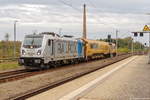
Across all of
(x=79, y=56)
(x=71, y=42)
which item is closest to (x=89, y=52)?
(x=79, y=56)

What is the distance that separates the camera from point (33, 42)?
78.1 ft

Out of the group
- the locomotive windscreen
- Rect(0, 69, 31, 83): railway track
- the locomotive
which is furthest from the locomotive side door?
Rect(0, 69, 31, 83): railway track

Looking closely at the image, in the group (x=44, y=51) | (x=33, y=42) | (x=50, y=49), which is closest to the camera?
(x=44, y=51)

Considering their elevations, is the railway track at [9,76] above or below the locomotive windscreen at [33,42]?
below

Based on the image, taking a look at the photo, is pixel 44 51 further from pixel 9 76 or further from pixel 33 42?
pixel 9 76

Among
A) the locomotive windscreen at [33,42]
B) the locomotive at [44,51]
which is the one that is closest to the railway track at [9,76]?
the locomotive at [44,51]

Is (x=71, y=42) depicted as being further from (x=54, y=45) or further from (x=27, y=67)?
(x=27, y=67)

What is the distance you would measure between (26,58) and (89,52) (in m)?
17.5

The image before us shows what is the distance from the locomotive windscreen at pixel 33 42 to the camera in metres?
23.5

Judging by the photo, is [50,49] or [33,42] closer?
[33,42]

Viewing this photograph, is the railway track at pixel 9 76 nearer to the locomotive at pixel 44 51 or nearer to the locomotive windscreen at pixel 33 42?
the locomotive at pixel 44 51

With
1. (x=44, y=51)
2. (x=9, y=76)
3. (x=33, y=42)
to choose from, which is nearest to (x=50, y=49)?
(x=44, y=51)

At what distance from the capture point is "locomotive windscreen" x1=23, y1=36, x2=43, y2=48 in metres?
23.5

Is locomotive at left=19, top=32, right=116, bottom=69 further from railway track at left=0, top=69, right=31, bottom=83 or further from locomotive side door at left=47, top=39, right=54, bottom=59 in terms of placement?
railway track at left=0, top=69, right=31, bottom=83
